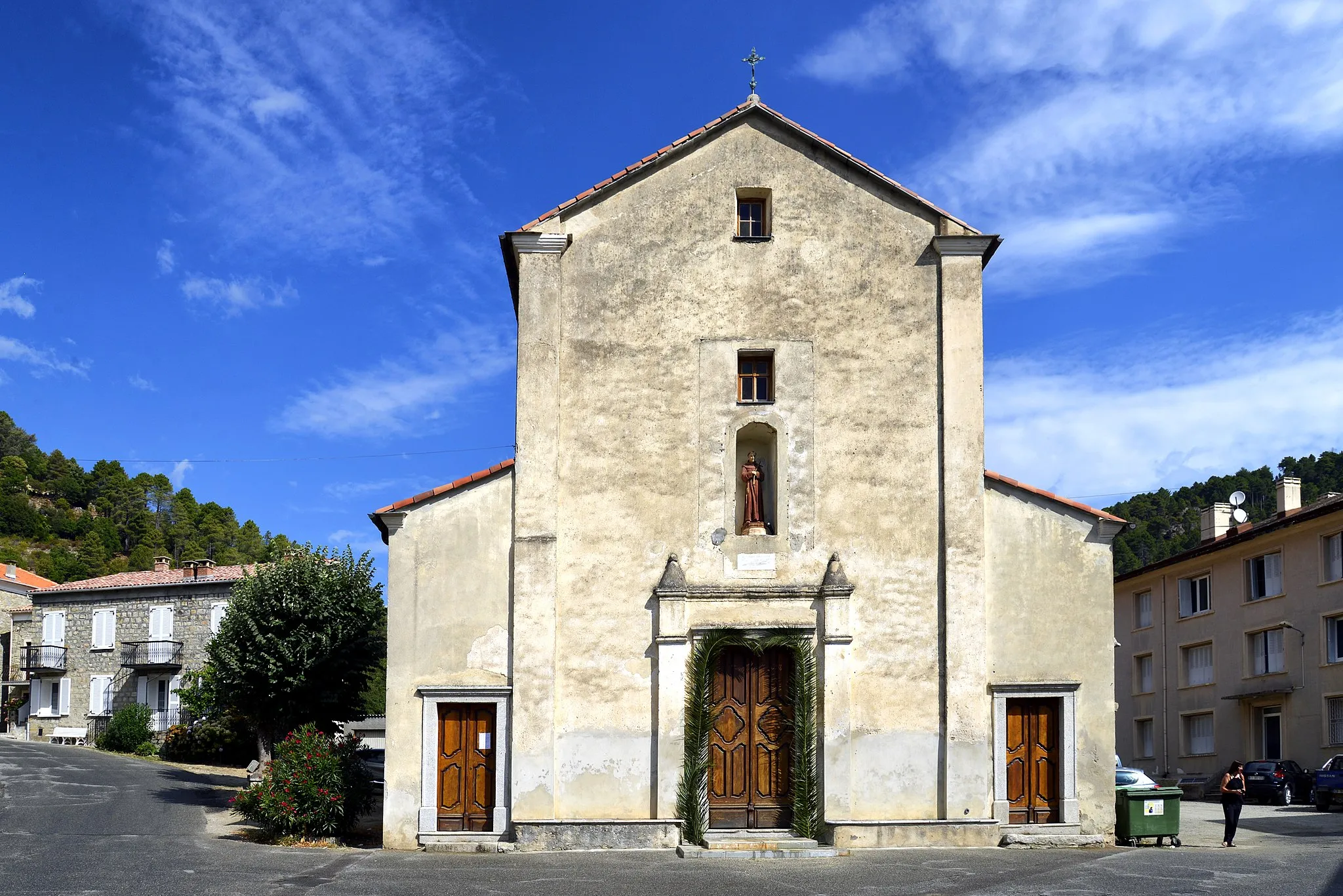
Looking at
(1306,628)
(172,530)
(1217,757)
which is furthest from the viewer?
(172,530)

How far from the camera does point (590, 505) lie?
850 inches

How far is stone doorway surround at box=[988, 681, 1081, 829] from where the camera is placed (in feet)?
68.4

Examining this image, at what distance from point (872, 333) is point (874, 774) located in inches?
293

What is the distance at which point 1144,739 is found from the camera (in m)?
47.9

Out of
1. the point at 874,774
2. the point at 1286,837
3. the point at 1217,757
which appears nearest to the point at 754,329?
the point at 874,774

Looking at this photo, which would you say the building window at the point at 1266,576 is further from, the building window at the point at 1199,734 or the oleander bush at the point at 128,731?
the oleander bush at the point at 128,731

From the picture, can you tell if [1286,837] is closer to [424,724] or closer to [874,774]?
[874,774]

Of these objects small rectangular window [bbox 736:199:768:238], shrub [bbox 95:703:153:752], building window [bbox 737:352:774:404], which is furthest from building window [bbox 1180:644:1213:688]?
shrub [bbox 95:703:153:752]

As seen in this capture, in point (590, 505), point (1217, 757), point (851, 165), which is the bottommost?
point (1217, 757)

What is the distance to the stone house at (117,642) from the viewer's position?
171ft

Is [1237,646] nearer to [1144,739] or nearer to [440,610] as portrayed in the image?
[1144,739]

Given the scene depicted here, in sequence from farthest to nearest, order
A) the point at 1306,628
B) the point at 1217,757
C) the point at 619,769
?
the point at 1217,757
the point at 1306,628
the point at 619,769

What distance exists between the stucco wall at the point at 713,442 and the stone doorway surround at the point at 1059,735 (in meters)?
0.37

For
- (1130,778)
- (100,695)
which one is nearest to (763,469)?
(1130,778)
